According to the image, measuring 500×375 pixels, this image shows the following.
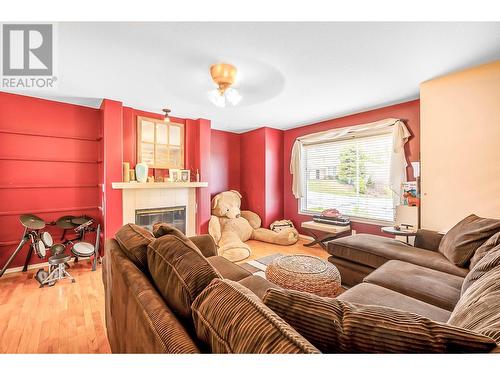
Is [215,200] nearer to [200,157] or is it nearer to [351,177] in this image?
[200,157]

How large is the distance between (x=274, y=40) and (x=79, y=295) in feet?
9.96

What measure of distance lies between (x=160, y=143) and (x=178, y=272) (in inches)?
131

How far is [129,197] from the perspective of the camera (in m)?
3.33

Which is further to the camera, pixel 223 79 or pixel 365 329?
pixel 223 79

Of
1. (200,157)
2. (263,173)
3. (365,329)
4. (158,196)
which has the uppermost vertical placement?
(200,157)

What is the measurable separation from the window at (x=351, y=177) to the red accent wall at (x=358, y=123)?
0.71 ft

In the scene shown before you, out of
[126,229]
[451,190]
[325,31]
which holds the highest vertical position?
[325,31]

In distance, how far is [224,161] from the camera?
4988 millimetres

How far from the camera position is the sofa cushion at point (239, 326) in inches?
19.3

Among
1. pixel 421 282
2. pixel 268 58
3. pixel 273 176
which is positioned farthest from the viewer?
pixel 273 176

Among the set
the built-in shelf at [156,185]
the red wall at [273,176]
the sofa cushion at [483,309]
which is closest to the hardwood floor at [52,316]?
the built-in shelf at [156,185]

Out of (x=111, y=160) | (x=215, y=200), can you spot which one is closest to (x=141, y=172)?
(x=111, y=160)
